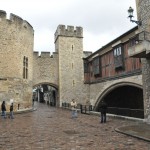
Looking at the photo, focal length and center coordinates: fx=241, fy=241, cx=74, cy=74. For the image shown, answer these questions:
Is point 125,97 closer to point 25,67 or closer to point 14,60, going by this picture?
point 25,67

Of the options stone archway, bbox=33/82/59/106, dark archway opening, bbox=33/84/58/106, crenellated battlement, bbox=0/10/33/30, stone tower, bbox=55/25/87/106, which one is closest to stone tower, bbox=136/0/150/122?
crenellated battlement, bbox=0/10/33/30

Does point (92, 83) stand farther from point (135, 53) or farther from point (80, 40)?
point (135, 53)

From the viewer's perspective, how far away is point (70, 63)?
34.3 meters

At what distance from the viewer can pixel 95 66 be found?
2586 centimetres

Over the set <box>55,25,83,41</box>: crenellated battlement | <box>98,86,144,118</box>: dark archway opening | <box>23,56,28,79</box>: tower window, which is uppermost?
<box>55,25,83,41</box>: crenellated battlement

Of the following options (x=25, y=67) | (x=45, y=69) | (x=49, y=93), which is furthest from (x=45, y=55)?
(x=49, y=93)

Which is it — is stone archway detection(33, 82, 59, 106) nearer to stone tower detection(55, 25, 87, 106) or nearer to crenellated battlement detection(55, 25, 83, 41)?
stone tower detection(55, 25, 87, 106)

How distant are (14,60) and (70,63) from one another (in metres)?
11.9

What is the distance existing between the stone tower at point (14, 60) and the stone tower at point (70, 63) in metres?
8.44

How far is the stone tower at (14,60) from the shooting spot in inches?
898

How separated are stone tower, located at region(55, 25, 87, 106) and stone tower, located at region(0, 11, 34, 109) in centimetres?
844

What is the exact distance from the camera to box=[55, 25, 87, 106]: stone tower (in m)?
33.4

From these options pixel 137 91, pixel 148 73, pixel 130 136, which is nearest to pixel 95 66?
pixel 137 91

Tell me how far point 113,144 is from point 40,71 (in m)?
26.0
